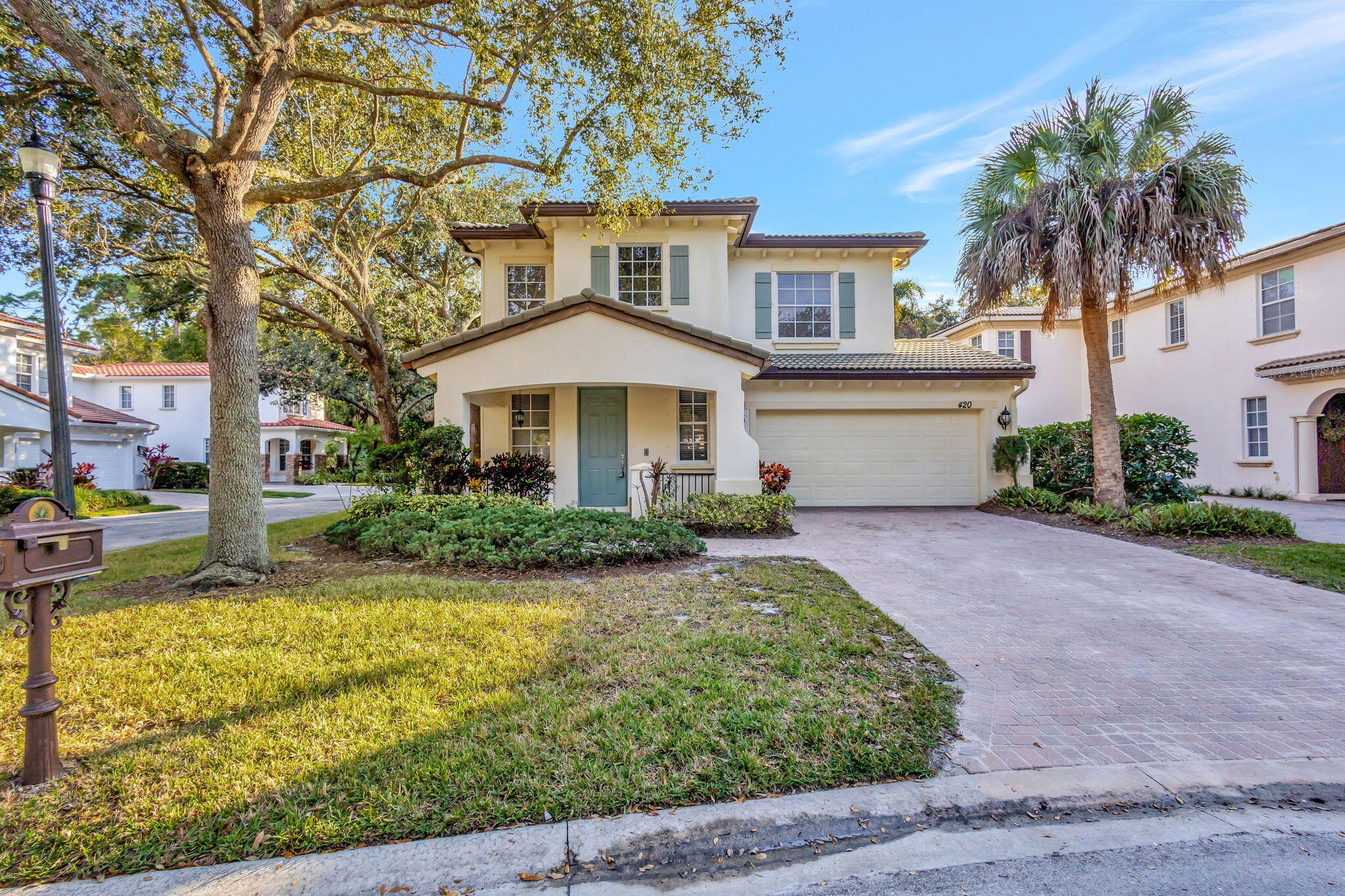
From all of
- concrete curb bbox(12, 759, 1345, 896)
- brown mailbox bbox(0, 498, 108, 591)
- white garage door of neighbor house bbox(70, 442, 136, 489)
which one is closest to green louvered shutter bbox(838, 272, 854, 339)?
concrete curb bbox(12, 759, 1345, 896)

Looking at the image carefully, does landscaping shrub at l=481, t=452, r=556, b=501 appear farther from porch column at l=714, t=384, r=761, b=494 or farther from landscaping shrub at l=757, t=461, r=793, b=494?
landscaping shrub at l=757, t=461, r=793, b=494

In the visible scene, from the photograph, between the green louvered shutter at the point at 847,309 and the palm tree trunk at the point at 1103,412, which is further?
the green louvered shutter at the point at 847,309

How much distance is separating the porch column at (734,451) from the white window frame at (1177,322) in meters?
14.9

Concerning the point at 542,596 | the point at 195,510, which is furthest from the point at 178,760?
the point at 195,510

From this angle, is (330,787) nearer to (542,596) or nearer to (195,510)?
(542,596)

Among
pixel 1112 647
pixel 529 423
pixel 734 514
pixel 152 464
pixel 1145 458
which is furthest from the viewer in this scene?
pixel 152 464

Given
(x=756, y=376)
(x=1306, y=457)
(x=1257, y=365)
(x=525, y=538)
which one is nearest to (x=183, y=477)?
(x=525, y=538)

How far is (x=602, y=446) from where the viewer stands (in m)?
11.9

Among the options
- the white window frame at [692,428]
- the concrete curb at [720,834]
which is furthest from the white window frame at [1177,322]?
the concrete curb at [720,834]

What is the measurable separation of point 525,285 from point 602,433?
4241 millimetres

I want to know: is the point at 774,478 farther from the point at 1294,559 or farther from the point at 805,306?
the point at 1294,559

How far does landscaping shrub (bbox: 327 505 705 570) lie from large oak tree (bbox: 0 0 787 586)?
1563mm

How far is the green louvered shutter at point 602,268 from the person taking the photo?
502 inches

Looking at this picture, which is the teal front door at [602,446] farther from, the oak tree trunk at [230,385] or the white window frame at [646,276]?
the oak tree trunk at [230,385]
